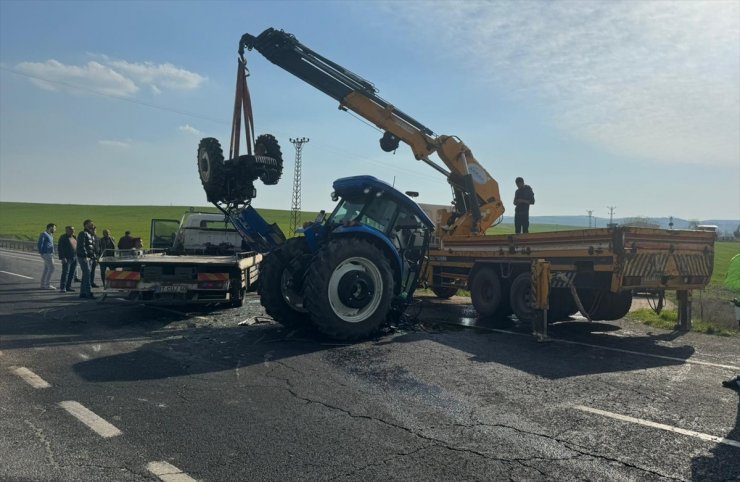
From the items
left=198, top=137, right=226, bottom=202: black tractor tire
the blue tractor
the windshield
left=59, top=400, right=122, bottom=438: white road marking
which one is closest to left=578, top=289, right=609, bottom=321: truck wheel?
the blue tractor

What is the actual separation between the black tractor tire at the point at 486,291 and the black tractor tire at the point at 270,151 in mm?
4446

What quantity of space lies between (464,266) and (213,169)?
A: 545 centimetres

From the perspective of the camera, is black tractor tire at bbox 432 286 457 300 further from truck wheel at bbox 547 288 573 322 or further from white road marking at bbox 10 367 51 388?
white road marking at bbox 10 367 51 388

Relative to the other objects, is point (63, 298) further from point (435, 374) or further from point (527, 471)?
point (527, 471)

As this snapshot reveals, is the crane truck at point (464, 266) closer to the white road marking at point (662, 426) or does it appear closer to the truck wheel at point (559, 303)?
Answer: the truck wheel at point (559, 303)

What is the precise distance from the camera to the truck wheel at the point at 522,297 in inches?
397

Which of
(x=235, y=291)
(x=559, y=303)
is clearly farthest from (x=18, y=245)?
(x=559, y=303)

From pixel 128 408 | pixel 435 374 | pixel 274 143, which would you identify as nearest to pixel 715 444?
pixel 435 374

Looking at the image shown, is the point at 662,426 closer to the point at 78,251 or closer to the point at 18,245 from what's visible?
the point at 78,251

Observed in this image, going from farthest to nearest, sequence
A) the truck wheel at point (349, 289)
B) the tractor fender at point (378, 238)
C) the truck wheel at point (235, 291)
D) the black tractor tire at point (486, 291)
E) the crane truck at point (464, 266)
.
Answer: the black tractor tire at point (486, 291)
the truck wheel at point (235, 291)
the tractor fender at point (378, 238)
the crane truck at point (464, 266)
the truck wheel at point (349, 289)

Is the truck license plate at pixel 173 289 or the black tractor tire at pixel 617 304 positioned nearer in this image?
the truck license plate at pixel 173 289

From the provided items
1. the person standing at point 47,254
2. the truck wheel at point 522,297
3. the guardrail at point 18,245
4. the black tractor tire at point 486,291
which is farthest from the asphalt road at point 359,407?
the guardrail at point 18,245

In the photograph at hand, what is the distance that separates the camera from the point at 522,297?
10.2 metres

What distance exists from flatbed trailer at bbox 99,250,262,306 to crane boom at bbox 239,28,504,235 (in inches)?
212
